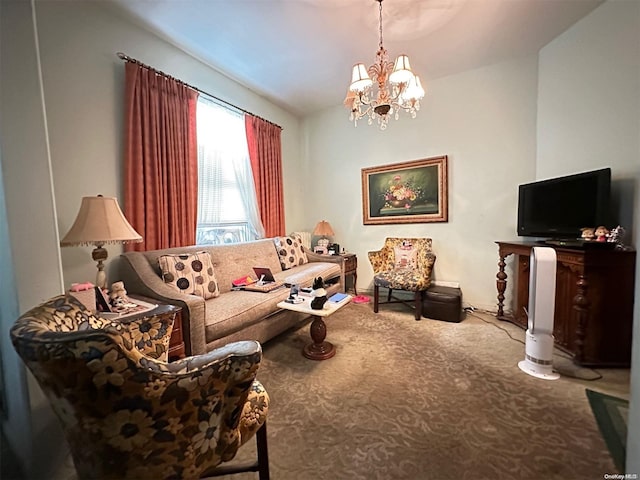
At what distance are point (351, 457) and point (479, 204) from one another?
3.10 meters

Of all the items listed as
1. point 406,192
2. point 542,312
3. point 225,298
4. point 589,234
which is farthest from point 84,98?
point 589,234

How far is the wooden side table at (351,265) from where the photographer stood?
3.93 m

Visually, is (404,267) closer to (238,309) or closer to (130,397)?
(238,309)

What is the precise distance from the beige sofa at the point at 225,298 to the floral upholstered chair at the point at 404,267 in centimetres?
70

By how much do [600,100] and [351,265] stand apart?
3.07 metres

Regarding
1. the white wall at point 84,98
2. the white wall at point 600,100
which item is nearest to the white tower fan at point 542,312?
the white wall at point 600,100

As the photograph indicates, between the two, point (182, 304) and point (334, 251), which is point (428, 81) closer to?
point (334, 251)

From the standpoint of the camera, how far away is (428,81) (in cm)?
344

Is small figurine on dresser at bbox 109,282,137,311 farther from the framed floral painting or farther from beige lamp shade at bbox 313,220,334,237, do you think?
the framed floral painting

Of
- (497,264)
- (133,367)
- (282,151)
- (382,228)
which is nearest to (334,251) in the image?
(382,228)

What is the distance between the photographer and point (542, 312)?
190 centimetres

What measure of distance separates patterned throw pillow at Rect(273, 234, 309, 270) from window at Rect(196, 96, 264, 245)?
1.13 ft

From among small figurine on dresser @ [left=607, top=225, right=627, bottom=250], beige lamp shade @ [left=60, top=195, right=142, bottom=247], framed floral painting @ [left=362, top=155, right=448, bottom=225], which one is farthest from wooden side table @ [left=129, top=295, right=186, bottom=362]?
small figurine on dresser @ [left=607, top=225, right=627, bottom=250]

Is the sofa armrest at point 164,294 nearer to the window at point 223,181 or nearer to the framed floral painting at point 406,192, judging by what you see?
the window at point 223,181
